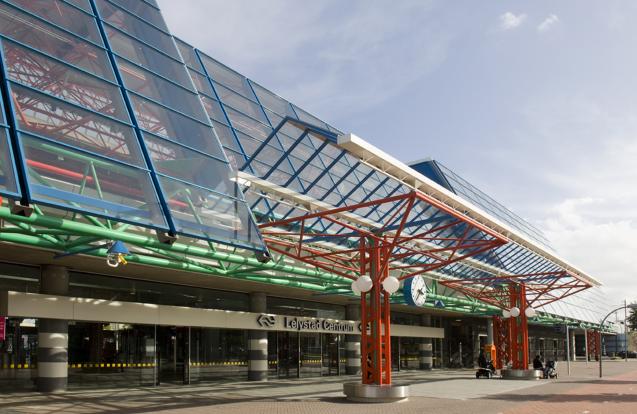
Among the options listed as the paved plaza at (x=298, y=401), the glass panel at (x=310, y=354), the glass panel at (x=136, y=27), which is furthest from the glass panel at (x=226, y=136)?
the glass panel at (x=310, y=354)

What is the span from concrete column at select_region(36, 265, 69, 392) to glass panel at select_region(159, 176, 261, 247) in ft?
26.8

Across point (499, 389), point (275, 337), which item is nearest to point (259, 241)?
point (499, 389)

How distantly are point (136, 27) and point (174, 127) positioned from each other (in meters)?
3.83

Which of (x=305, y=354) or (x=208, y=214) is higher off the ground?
(x=208, y=214)

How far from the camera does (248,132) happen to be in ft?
90.2

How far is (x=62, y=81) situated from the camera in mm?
13766

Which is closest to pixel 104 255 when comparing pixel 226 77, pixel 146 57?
pixel 146 57

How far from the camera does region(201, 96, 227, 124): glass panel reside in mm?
26486

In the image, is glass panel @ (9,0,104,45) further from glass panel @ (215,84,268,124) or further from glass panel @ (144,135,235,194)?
glass panel @ (215,84,268,124)

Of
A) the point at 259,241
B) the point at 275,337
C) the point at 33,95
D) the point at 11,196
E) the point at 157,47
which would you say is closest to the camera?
the point at 11,196

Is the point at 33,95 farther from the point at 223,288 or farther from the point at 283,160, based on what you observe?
the point at 223,288

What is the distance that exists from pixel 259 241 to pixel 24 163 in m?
6.14

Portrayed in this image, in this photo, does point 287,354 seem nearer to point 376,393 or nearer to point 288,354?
point 288,354

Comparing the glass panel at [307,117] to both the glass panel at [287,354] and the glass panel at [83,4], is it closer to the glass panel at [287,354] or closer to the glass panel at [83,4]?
the glass panel at [287,354]
